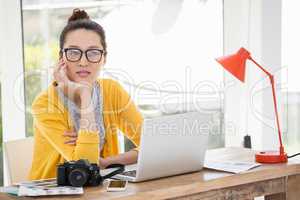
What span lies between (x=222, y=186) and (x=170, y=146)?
251 mm

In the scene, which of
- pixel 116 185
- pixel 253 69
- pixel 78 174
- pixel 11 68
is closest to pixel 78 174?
pixel 78 174

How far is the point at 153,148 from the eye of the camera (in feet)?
6.84

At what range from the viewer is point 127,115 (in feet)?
9.31

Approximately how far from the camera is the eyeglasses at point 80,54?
2.74 m

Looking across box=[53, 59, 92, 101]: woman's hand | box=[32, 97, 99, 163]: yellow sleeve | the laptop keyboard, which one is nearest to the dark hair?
box=[53, 59, 92, 101]: woman's hand

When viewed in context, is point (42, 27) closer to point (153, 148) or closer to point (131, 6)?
point (131, 6)

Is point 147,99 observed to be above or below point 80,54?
below

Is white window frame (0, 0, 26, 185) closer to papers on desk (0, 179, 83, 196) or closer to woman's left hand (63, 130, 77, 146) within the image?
woman's left hand (63, 130, 77, 146)

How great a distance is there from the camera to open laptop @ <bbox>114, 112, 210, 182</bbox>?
2068 millimetres

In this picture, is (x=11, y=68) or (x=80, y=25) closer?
(x=80, y=25)

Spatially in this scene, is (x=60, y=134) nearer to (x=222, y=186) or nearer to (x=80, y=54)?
(x=80, y=54)

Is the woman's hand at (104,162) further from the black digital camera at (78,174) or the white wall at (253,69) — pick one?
the white wall at (253,69)

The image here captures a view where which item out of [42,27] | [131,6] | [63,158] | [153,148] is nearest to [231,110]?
[131,6]

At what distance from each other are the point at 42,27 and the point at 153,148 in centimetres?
141
